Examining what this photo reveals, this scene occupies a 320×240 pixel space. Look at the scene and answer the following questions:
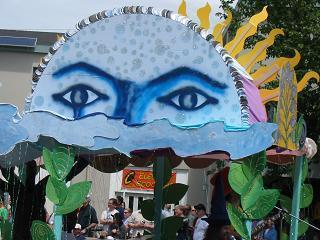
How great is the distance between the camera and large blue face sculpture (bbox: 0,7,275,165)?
24.3 feet

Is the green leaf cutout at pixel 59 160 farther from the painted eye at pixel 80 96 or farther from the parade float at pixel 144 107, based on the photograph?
the painted eye at pixel 80 96

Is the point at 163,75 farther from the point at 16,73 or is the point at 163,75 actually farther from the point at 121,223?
the point at 16,73

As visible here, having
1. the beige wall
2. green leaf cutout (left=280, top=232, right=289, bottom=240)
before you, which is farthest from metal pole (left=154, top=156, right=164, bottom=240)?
the beige wall

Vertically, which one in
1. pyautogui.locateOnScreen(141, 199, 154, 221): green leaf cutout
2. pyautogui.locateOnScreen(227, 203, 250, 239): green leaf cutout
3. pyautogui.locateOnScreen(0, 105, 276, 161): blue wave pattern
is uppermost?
pyautogui.locateOnScreen(0, 105, 276, 161): blue wave pattern

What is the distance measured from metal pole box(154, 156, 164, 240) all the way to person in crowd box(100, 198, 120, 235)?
11.2 ft

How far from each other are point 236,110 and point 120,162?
3.94 m

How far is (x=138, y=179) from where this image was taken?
19.5 m

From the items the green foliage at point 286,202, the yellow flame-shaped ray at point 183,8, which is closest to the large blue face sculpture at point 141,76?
the green foliage at point 286,202

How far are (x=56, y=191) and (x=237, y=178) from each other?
180 centimetres

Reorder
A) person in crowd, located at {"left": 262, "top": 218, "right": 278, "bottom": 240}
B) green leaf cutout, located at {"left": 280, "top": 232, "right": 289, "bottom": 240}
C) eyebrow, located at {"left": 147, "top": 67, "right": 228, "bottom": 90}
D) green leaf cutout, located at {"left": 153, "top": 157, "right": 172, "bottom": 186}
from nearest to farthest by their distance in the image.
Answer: eyebrow, located at {"left": 147, "top": 67, "right": 228, "bottom": 90} → green leaf cutout, located at {"left": 280, "top": 232, "right": 289, "bottom": 240} → green leaf cutout, located at {"left": 153, "top": 157, "right": 172, "bottom": 186} → person in crowd, located at {"left": 262, "top": 218, "right": 278, "bottom": 240}

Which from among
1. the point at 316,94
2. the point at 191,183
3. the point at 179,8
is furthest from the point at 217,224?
the point at 191,183

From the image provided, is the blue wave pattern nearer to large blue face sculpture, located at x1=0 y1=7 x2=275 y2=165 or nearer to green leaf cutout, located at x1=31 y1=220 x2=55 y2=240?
large blue face sculpture, located at x1=0 y1=7 x2=275 y2=165

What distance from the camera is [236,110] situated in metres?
7.86

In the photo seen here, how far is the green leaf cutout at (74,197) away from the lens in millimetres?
7246
